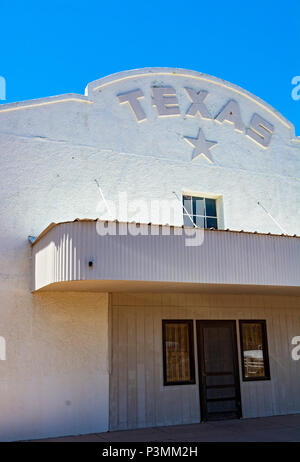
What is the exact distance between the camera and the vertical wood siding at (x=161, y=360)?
10.0 m

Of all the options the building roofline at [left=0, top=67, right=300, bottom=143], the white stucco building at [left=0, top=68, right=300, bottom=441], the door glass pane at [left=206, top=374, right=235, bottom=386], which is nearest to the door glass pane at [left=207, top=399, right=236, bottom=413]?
the white stucco building at [left=0, top=68, right=300, bottom=441]

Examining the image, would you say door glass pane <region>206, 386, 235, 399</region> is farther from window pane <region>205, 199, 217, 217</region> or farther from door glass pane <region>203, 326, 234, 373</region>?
window pane <region>205, 199, 217, 217</region>

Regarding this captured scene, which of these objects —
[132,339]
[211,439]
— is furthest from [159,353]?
[211,439]

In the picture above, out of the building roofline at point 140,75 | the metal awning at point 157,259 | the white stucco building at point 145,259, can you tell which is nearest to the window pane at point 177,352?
the white stucco building at point 145,259

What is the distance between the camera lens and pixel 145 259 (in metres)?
8.46

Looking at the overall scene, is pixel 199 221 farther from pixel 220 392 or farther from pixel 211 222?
pixel 220 392

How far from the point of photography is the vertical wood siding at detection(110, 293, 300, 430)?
32.9ft

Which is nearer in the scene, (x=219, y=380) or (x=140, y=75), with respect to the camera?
(x=219, y=380)

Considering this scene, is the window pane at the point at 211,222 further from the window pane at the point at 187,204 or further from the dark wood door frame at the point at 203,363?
the dark wood door frame at the point at 203,363

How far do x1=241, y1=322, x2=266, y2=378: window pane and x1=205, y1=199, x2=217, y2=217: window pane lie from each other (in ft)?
9.27

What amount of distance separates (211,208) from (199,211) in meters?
0.43

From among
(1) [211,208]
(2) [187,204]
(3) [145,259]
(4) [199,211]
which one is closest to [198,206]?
(4) [199,211]

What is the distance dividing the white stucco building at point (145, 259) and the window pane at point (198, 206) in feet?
0.17

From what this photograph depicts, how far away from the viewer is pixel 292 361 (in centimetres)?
1208
